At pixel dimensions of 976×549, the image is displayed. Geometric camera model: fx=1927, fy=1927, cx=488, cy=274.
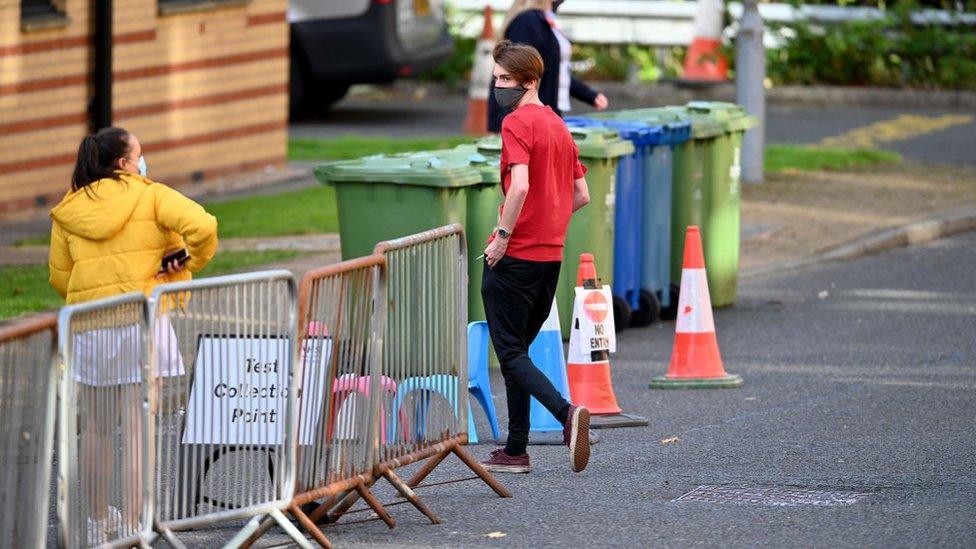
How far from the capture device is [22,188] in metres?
15.0

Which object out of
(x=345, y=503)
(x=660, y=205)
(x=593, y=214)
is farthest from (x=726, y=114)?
(x=345, y=503)

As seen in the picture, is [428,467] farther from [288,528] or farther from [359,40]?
[359,40]

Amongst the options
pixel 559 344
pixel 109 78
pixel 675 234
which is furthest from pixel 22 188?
pixel 559 344

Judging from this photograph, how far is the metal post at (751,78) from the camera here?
17094 millimetres

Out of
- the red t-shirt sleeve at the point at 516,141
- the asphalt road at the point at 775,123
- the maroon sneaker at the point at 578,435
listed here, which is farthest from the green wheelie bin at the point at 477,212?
the asphalt road at the point at 775,123

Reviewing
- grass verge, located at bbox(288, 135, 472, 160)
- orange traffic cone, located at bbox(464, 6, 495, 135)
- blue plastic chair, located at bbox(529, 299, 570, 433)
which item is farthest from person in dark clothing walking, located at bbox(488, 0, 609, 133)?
orange traffic cone, located at bbox(464, 6, 495, 135)

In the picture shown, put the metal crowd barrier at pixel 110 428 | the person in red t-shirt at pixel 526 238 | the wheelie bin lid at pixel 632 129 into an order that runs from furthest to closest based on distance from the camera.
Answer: the wheelie bin lid at pixel 632 129 < the person in red t-shirt at pixel 526 238 < the metal crowd barrier at pixel 110 428

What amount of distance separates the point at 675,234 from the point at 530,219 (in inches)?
185

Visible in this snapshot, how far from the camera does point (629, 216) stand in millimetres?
11500

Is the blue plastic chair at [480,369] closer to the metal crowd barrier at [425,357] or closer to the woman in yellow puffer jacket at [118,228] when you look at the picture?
the metal crowd barrier at [425,357]

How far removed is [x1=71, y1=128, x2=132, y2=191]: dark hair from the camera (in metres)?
7.04

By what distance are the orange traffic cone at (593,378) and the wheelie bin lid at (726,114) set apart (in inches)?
156

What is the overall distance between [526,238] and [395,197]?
2.50m

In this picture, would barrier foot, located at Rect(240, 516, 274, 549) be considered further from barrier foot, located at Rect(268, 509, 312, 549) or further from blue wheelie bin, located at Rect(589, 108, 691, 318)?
blue wheelie bin, located at Rect(589, 108, 691, 318)
